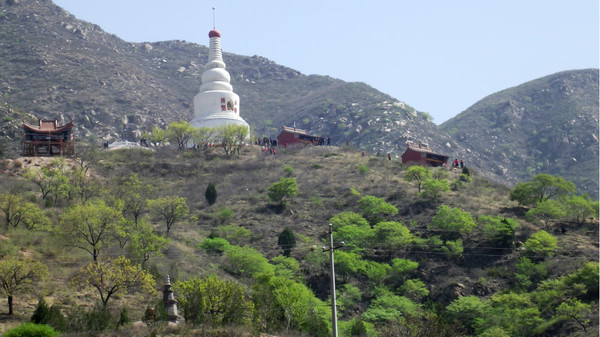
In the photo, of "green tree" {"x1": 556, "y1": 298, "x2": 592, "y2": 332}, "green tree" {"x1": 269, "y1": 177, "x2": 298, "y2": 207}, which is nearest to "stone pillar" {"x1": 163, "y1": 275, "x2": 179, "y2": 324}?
"green tree" {"x1": 556, "y1": 298, "x2": 592, "y2": 332}

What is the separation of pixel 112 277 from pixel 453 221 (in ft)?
95.9

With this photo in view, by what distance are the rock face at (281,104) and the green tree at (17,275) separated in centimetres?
6250

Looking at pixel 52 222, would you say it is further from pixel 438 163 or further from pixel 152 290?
pixel 438 163

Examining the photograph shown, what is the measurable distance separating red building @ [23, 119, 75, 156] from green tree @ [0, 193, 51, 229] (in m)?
21.7

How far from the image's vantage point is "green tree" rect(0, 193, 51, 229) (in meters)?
50.5

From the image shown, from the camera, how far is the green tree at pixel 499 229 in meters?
58.1

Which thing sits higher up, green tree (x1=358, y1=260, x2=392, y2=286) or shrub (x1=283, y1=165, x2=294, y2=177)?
shrub (x1=283, y1=165, x2=294, y2=177)

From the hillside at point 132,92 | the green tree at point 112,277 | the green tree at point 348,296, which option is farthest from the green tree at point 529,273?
the hillside at point 132,92

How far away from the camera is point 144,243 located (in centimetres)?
4816

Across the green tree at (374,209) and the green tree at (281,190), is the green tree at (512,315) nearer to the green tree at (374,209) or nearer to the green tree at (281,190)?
the green tree at (374,209)

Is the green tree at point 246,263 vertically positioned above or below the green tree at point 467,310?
above

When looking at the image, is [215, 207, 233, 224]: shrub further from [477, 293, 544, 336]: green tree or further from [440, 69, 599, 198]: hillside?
[440, 69, 599, 198]: hillside

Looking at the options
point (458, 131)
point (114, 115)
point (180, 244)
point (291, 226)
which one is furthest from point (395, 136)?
point (180, 244)

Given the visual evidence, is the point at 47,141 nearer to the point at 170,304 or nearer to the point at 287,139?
the point at 287,139
